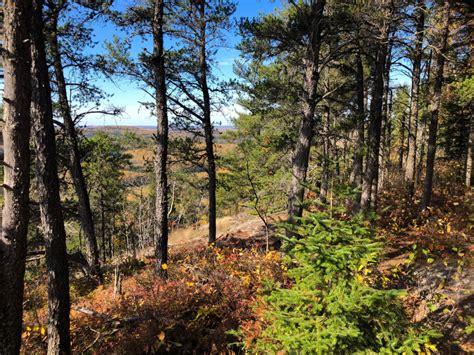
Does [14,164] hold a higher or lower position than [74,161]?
higher

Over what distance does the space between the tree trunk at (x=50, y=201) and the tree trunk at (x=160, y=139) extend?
2674 millimetres

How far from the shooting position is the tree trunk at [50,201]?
4.64 metres

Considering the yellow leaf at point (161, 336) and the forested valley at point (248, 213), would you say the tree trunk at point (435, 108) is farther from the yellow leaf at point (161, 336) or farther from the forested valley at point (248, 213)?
the yellow leaf at point (161, 336)

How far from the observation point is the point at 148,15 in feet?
25.9

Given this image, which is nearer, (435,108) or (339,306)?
(339,306)

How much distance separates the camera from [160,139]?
309 inches

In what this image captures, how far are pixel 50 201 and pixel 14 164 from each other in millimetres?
1385

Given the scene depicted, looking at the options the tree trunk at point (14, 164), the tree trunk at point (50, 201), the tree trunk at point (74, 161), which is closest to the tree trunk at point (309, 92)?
the tree trunk at point (50, 201)

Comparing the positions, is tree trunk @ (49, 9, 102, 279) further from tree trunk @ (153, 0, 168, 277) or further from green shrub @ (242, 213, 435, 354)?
green shrub @ (242, 213, 435, 354)

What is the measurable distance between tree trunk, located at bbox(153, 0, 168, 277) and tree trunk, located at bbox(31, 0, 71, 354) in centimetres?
267

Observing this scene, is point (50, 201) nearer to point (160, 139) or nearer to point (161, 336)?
point (161, 336)

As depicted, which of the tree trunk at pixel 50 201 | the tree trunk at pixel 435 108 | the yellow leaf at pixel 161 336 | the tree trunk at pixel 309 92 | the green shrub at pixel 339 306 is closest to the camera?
the green shrub at pixel 339 306

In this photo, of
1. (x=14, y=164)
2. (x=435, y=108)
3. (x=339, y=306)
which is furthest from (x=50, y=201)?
(x=435, y=108)

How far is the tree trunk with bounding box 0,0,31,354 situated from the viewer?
11.3ft
